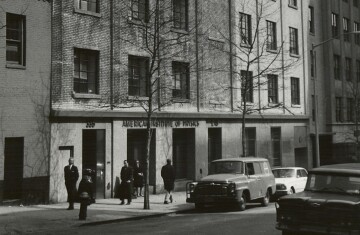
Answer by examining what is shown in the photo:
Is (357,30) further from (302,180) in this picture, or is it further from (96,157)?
(96,157)

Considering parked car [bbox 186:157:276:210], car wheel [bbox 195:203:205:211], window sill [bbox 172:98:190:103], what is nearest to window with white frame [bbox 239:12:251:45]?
window sill [bbox 172:98:190:103]

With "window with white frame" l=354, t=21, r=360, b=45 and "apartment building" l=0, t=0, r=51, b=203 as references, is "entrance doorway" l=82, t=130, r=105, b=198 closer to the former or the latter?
"apartment building" l=0, t=0, r=51, b=203

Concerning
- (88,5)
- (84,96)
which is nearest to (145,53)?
(88,5)

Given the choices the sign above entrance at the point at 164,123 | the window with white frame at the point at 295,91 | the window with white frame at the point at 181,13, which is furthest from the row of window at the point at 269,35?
the sign above entrance at the point at 164,123

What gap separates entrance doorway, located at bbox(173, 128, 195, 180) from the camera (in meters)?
26.7

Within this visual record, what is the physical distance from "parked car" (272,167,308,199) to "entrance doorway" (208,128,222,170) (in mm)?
6499

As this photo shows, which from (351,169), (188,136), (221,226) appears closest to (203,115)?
(188,136)

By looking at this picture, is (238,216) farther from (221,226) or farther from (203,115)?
(203,115)

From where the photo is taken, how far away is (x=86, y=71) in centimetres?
2188

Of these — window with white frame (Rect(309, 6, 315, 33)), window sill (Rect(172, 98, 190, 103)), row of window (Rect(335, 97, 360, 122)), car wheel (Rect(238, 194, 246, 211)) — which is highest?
window with white frame (Rect(309, 6, 315, 33))

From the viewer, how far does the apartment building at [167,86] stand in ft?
67.9

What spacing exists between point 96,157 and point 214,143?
9.51 m

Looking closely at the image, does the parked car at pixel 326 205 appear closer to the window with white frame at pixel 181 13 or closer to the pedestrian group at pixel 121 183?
the pedestrian group at pixel 121 183

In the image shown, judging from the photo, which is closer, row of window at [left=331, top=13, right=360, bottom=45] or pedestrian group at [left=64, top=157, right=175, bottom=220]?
pedestrian group at [left=64, top=157, right=175, bottom=220]
